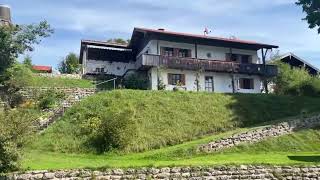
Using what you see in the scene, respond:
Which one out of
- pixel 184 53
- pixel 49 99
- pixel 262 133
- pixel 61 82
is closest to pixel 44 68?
pixel 61 82

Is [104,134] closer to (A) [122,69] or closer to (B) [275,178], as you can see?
(B) [275,178]

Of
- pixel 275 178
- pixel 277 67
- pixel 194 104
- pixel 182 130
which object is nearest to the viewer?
pixel 275 178

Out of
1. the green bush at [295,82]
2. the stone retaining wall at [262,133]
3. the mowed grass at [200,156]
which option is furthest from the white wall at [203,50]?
the mowed grass at [200,156]

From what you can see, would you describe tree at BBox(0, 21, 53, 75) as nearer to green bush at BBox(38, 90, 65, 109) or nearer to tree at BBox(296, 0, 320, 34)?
green bush at BBox(38, 90, 65, 109)

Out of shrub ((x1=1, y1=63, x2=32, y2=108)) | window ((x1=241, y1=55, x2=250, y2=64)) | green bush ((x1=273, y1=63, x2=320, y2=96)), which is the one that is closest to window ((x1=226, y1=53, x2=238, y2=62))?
window ((x1=241, y1=55, x2=250, y2=64))

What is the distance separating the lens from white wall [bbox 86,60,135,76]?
55656mm

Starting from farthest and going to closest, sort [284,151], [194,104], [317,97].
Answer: [317,97]
[194,104]
[284,151]

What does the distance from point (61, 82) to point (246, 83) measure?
684 inches

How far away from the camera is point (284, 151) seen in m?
34.2

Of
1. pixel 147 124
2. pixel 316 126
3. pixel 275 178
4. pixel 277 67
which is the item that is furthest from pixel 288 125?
pixel 277 67

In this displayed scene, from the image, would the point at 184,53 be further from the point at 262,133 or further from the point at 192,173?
the point at 192,173

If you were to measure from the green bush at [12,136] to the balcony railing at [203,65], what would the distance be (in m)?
21.6

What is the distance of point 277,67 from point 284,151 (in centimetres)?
2016

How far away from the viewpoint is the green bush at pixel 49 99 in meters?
40.6
